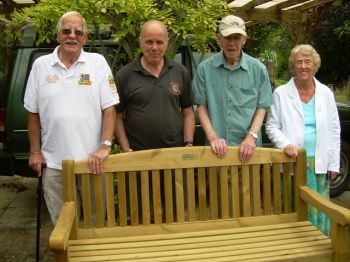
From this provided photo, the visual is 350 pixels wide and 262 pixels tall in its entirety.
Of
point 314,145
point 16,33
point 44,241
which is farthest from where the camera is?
point 16,33

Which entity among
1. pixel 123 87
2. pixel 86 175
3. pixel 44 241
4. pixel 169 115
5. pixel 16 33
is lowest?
pixel 44 241

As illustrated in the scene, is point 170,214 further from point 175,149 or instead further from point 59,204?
point 59,204

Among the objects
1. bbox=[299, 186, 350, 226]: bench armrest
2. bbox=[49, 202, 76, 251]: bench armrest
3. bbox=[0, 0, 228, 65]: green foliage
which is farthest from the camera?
Result: bbox=[0, 0, 228, 65]: green foliage

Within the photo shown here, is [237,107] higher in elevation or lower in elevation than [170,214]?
higher

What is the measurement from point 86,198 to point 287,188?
1386 millimetres

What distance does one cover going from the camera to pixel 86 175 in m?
3.09

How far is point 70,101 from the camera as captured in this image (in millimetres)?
2967

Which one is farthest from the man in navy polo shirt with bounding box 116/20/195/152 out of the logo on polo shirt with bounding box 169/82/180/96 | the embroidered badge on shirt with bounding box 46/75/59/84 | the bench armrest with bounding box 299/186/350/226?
the bench armrest with bounding box 299/186/350/226

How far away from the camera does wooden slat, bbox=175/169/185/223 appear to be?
322cm

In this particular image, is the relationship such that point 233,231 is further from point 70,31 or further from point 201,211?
point 70,31

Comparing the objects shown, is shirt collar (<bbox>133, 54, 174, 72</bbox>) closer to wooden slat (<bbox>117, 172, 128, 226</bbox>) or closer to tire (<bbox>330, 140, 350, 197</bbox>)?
wooden slat (<bbox>117, 172, 128, 226</bbox>)

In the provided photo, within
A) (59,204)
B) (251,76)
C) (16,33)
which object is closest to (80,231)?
(59,204)

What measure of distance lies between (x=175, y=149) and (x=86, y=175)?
60cm

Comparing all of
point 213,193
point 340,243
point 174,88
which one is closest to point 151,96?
point 174,88
